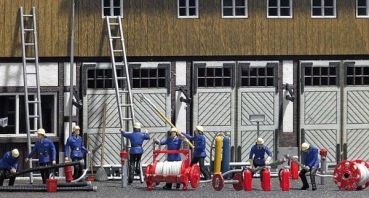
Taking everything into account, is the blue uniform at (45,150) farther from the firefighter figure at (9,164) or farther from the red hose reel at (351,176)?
the red hose reel at (351,176)

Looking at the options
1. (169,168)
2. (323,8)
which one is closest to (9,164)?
(169,168)

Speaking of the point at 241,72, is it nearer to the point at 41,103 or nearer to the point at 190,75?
the point at 190,75

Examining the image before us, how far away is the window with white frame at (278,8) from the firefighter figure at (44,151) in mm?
9400

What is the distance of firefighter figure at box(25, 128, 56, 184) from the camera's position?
40.8 meters

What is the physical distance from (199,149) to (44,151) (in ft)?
14.4

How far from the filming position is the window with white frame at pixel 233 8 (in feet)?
152

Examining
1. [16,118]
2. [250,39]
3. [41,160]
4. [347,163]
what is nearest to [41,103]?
[16,118]

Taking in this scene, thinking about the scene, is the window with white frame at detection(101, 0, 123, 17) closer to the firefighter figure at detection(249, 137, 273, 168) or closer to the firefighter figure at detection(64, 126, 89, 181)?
the firefighter figure at detection(64, 126, 89, 181)

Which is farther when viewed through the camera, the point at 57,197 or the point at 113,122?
the point at 113,122

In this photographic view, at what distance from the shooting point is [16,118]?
44562 millimetres

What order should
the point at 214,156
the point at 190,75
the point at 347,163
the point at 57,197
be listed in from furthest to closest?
1. the point at 190,75
2. the point at 214,156
3. the point at 347,163
4. the point at 57,197

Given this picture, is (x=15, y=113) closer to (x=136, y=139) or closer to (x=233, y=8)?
(x=136, y=139)

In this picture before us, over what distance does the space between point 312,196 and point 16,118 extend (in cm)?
1180

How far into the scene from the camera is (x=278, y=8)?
4653 cm
